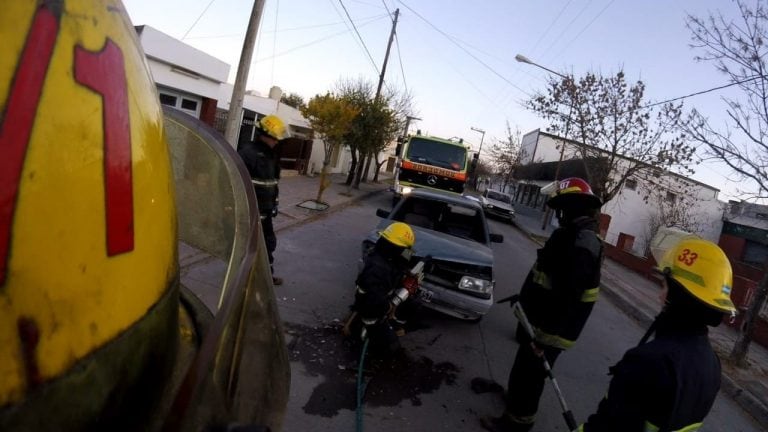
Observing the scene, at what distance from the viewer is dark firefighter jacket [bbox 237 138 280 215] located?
16.8 feet

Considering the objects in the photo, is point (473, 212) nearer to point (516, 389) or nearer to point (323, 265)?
point (323, 265)

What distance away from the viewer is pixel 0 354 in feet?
1.92

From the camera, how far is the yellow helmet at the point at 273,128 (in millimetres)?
5090

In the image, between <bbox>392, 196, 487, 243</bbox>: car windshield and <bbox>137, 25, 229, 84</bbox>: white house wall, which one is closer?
<bbox>392, 196, 487, 243</bbox>: car windshield

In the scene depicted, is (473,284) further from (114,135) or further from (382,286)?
(114,135)

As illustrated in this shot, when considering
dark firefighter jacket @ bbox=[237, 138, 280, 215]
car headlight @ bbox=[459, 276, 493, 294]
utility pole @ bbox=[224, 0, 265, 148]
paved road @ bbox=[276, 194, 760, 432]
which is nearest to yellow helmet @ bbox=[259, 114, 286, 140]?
dark firefighter jacket @ bbox=[237, 138, 280, 215]

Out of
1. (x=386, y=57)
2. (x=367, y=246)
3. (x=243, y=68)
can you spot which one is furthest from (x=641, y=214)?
(x=367, y=246)

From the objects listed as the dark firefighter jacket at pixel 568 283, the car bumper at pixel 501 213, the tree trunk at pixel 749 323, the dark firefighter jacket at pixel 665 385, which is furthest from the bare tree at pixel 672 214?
the dark firefighter jacket at pixel 665 385

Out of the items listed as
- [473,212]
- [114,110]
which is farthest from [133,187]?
[473,212]

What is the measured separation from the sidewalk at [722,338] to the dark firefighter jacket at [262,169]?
573 cm

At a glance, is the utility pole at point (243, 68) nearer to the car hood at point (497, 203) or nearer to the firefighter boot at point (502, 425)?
the firefighter boot at point (502, 425)

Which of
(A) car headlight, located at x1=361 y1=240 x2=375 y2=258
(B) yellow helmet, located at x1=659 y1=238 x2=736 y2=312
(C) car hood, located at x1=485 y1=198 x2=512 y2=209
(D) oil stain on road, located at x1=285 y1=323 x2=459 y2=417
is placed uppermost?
(B) yellow helmet, located at x1=659 y1=238 x2=736 y2=312

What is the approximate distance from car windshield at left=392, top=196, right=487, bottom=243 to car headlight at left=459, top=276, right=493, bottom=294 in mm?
1415

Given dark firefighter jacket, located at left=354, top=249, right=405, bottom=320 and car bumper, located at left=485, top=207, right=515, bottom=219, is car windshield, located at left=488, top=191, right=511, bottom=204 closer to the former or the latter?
car bumper, located at left=485, top=207, right=515, bottom=219
